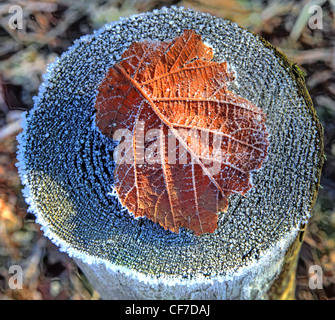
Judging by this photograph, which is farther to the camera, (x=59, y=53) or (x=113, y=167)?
(x=59, y=53)

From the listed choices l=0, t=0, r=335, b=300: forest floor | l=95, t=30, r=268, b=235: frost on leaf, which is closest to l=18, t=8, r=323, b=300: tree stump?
l=95, t=30, r=268, b=235: frost on leaf

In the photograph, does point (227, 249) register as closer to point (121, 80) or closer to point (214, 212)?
point (214, 212)

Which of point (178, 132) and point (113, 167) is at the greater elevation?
point (178, 132)

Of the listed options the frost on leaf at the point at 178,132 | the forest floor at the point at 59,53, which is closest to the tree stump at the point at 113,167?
the frost on leaf at the point at 178,132

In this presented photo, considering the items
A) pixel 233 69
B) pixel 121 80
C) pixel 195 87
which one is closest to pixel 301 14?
pixel 233 69

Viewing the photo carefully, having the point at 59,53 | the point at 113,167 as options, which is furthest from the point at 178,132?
the point at 59,53

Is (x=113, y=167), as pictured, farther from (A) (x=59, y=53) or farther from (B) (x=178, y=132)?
(A) (x=59, y=53)
